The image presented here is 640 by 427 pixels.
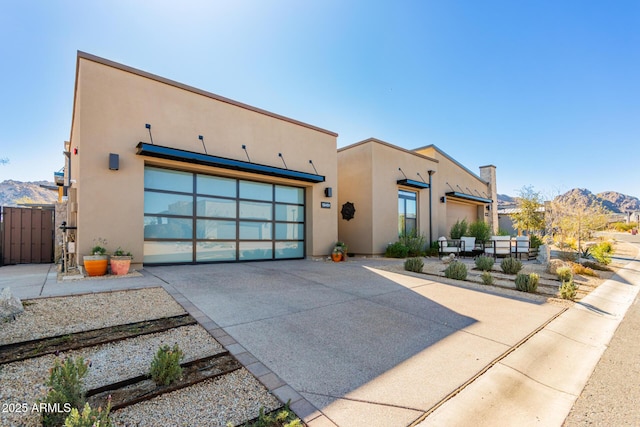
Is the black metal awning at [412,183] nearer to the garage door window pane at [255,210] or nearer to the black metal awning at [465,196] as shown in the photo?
the black metal awning at [465,196]

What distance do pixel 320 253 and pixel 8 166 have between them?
1009 inches

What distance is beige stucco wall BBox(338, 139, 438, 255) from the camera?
11883mm

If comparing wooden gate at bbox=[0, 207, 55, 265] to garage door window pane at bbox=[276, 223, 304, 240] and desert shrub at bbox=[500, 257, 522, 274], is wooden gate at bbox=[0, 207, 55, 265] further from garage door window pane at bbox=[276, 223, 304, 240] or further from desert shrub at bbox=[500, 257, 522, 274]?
desert shrub at bbox=[500, 257, 522, 274]

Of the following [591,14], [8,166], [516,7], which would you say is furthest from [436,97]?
[8,166]

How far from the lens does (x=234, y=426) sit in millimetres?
1835

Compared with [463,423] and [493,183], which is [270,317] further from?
[493,183]

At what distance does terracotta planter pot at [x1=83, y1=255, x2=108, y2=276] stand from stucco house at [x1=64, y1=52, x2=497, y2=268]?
1.77 feet

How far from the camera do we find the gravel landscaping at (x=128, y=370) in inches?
76.2

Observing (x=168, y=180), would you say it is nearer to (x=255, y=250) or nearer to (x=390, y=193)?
(x=255, y=250)

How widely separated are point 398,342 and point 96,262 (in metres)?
6.19

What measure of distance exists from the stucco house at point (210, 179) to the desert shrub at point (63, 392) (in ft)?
18.1

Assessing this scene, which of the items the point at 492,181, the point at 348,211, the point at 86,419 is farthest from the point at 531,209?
the point at 86,419

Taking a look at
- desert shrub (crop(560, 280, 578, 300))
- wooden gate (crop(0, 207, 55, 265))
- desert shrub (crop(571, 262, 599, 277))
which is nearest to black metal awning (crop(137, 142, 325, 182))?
wooden gate (crop(0, 207, 55, 265))

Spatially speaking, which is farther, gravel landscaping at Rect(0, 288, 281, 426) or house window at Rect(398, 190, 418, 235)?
house window at Rect(398, 190, 418, 235)
